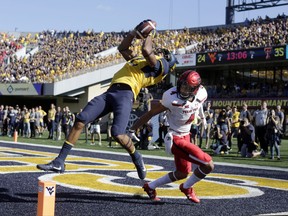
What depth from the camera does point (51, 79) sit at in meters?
41.9

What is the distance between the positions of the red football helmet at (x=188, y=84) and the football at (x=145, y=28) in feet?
2.50

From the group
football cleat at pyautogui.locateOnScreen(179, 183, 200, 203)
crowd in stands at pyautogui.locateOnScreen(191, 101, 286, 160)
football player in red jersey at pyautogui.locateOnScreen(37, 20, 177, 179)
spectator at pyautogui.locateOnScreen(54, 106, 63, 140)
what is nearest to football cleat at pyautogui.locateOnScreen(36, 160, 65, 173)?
football player in red jersey at pyautogui.locateOnScreen(37, 20, 177, 179)

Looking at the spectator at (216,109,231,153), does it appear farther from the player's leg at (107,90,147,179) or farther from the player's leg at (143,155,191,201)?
the player's leg at (107,90,147,179)

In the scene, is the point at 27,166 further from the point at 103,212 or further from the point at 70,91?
the point at 70,91

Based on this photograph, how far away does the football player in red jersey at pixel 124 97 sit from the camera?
6086 mm

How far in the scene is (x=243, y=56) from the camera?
34.0 m

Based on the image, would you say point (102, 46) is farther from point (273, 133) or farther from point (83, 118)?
point (83, 118)

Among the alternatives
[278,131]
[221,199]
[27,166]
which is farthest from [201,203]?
[278,131]

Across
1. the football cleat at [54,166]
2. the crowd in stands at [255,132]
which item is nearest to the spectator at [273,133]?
the crowd in stands at [255,132]

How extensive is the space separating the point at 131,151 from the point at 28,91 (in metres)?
37.7

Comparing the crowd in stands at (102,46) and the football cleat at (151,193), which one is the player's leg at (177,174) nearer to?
the football cleat at (151,193)

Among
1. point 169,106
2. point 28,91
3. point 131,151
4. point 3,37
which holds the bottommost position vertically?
point 131,151

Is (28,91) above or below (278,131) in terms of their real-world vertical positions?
above

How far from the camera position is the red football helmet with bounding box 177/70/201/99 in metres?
5.82
